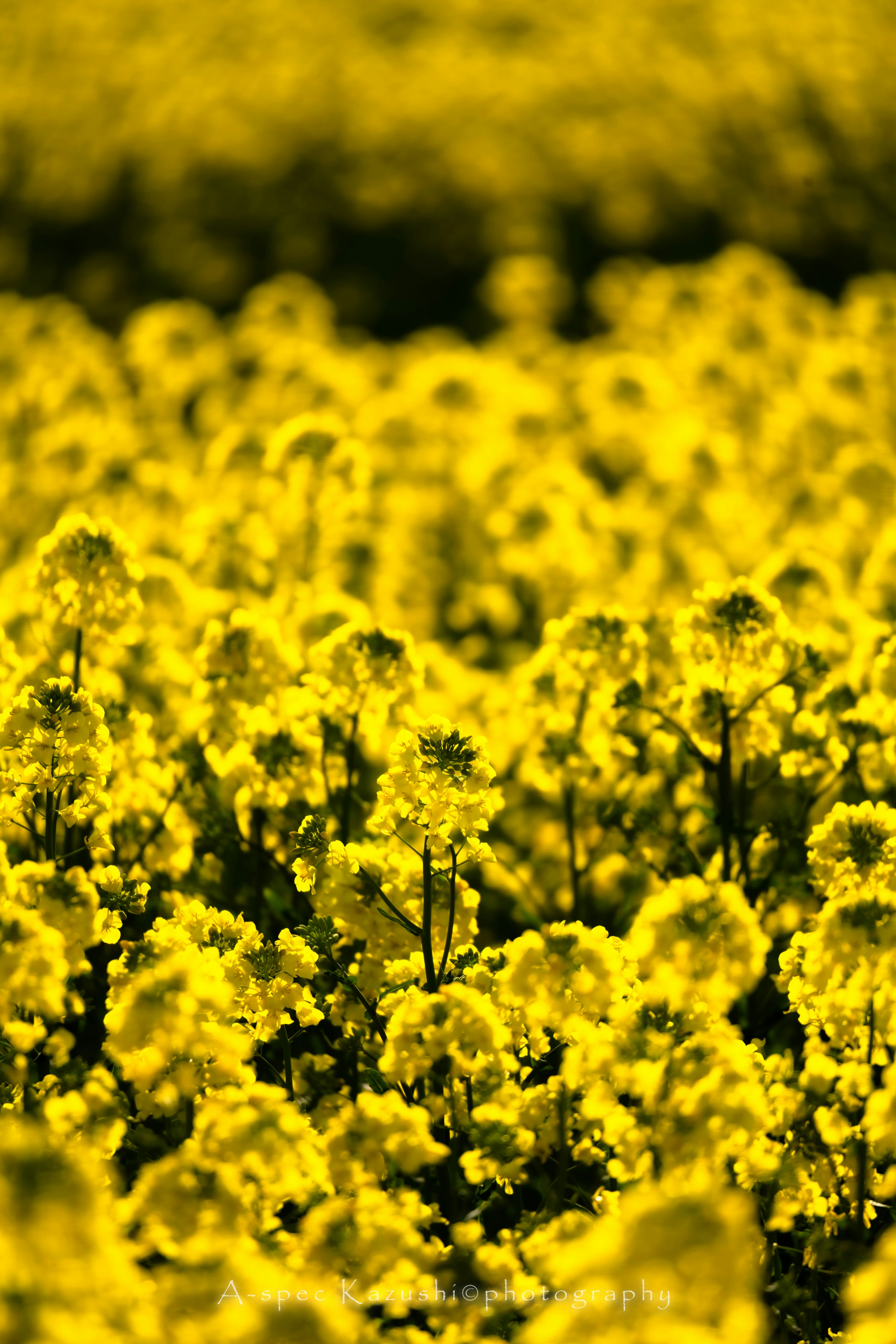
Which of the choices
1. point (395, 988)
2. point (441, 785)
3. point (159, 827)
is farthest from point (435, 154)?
point (395, 988)

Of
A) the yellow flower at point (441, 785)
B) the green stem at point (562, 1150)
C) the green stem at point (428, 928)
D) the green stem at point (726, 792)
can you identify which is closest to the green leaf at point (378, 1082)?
the green stem at point (428, 928)

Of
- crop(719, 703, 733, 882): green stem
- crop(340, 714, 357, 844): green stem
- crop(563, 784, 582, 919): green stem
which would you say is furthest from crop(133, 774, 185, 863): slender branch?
crop(719, 703, 733, 882): green stem

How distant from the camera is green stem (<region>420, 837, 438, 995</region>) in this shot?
10.3ft

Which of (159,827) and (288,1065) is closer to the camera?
(288,1065)

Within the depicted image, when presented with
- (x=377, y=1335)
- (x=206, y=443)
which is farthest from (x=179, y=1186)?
(x=206, y=443)

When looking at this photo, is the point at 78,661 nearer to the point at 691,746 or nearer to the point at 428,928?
the point at 428,928

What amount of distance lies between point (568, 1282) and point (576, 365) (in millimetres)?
9556

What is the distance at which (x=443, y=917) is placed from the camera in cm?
352

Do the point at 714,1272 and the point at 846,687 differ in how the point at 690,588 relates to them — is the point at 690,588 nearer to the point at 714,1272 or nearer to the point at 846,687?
the point at 846,687

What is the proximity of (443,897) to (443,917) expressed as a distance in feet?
0.17

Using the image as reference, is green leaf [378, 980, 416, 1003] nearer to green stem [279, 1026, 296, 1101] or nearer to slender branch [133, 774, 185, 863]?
green stem [279, 1026, 296, 1101]

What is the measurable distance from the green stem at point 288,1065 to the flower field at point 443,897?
3 cm

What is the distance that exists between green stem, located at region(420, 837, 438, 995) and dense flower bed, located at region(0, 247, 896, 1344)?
0.02 m

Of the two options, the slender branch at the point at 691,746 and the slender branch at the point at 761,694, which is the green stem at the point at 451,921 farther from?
the slender branch at the point at 761,694
